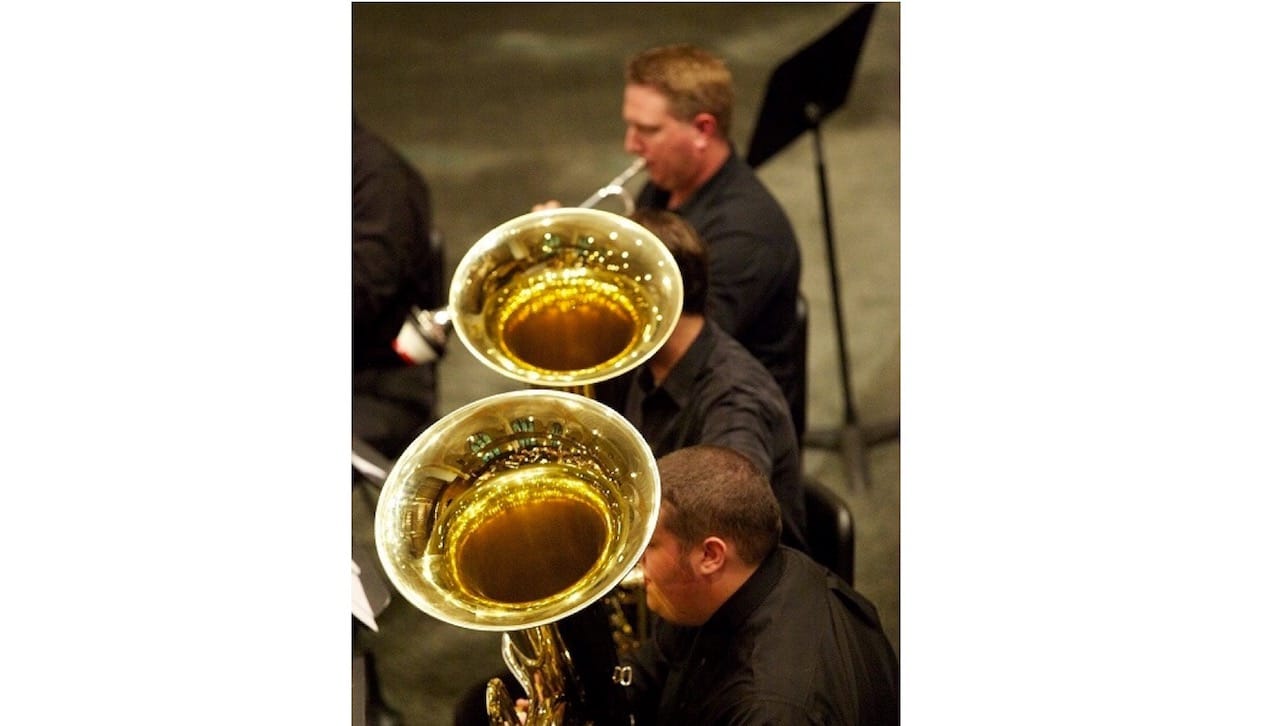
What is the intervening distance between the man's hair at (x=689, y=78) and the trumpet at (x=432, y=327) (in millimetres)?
233

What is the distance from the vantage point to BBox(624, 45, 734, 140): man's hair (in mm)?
3678

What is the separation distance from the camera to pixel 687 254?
3.14 meters

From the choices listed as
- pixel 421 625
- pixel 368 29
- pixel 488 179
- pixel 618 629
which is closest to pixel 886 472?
pixel 618 629

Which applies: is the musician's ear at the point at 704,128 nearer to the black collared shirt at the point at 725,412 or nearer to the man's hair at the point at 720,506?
the black collared shirt at the point at 725,412

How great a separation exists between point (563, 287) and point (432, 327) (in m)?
0.83

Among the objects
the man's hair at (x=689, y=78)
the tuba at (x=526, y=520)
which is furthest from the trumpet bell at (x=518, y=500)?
the man's hair at (x=689, y=78)

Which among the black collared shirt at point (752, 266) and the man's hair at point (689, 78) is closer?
the black collared shirt at point (752, 266)

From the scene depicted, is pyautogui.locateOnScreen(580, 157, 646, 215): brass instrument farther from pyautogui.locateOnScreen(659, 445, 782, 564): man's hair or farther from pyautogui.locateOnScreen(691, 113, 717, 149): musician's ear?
pyautogui.locateOnScreen(659, 445, 782, 564): man's hair

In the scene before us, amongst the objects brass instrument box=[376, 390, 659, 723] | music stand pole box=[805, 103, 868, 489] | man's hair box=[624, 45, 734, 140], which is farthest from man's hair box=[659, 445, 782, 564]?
man's hair box=[624, 45, 734, 140]

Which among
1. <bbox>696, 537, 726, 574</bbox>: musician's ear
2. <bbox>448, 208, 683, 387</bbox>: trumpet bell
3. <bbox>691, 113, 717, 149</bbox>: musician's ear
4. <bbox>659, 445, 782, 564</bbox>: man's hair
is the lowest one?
<bbox>696, 537, 726, 574</bbox>: musician's ear

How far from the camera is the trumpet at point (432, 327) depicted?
12.2 ft

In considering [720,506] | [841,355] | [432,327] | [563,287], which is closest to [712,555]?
[720,506]

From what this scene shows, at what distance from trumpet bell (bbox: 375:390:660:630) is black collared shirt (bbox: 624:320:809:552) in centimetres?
58
